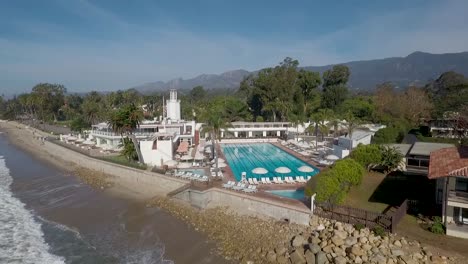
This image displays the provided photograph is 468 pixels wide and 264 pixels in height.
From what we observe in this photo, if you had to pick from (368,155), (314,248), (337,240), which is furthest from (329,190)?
(368,155)

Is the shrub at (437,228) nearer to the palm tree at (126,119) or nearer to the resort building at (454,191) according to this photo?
the resort building at (454,191)

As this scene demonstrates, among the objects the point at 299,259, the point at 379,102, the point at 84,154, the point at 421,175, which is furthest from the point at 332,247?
the point at 379,102

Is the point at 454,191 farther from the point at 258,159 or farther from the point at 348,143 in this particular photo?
the point at 258,159

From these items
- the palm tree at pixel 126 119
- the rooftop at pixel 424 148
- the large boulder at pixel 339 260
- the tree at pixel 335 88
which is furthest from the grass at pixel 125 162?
the tree at pixel 335 88

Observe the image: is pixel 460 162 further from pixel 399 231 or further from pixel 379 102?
pixel 379 102

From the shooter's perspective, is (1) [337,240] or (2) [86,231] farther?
(2) [86,231]

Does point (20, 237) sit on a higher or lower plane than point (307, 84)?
lower

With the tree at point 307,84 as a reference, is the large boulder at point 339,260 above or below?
below
